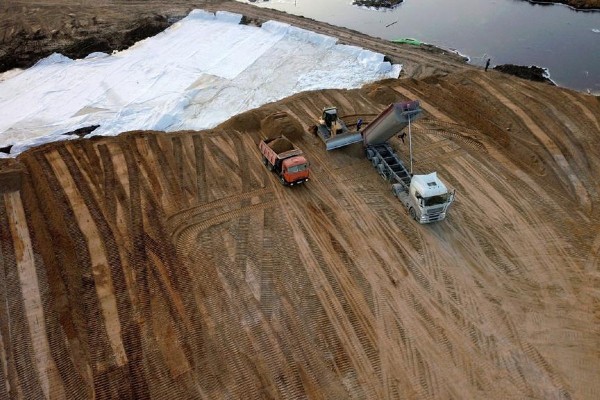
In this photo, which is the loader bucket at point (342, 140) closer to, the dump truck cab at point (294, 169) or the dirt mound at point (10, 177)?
the dump truck cab at point (294, 169)

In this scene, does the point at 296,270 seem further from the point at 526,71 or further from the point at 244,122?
the point at 526,71

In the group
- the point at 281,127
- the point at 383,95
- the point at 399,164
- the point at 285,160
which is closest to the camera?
the point at 285,160

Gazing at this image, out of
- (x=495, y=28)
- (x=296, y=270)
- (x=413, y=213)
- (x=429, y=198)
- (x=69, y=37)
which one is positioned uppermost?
(x=495, y=28)

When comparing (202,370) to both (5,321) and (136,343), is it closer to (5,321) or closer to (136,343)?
(136,343)

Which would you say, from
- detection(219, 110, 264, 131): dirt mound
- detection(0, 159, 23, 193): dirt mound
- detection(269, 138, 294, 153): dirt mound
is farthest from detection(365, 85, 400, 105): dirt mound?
detection(0, 159, 23, 193): dirt mound

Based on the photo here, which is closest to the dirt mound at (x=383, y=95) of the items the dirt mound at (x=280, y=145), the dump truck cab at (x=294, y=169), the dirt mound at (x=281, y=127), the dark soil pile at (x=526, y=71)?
the dirt mound at (x=281, y=127)

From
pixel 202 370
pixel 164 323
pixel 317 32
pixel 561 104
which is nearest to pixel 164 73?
pixel 317 32

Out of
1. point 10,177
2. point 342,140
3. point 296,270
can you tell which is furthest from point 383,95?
point 10,177

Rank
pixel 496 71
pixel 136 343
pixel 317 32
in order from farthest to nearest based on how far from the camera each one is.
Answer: pixel 317 32
pixel 496 71
pixel 136 343
